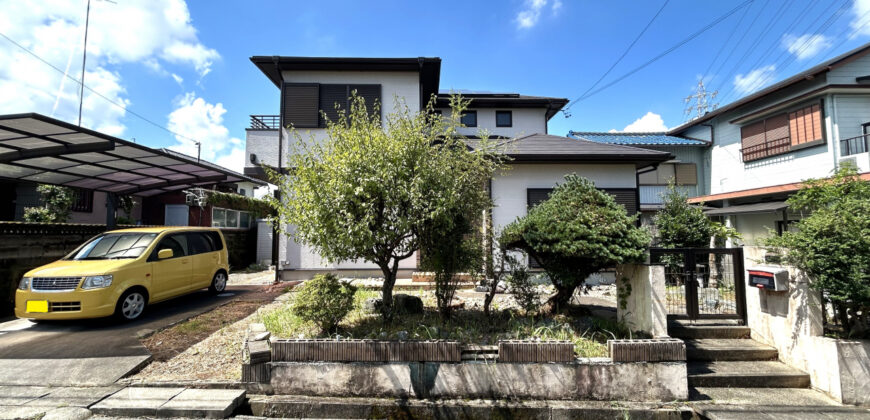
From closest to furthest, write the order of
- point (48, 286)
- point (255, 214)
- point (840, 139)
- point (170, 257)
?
point (48, 286), point (170, 257), point (840, 139), point (255, 214)

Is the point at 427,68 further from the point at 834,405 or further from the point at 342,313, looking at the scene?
the point at 834,405

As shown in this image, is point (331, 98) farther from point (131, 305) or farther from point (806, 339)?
point (806, 339)

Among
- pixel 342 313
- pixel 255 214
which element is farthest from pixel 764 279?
pixel 255 214

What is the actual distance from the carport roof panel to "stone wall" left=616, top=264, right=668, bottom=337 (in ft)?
27.0

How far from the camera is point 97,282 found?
189 inches

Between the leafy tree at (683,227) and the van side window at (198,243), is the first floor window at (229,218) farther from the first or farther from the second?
the leafy tree at (683,227)

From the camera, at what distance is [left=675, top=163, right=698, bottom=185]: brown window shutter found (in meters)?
14.7

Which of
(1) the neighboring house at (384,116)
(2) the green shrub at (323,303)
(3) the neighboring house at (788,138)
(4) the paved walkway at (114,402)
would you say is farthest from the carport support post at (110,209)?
(3) the neighboring house at (788,138)

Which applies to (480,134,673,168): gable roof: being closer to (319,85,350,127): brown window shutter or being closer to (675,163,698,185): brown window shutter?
(319,85,350,127): brown window shutter

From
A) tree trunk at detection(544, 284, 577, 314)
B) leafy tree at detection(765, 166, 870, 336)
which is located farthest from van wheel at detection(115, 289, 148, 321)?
leafy tree at detection(765, 166, 870, 336)

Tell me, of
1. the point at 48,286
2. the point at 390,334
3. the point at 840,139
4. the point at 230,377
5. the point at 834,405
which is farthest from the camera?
the point at 840,139

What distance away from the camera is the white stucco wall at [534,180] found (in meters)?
8.52

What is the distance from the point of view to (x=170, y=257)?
233 inches

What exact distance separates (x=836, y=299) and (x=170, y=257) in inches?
363
